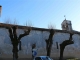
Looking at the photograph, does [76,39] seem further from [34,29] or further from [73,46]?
[34,29]

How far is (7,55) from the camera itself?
29.5 metres

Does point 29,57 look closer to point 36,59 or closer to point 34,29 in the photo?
point 34,29

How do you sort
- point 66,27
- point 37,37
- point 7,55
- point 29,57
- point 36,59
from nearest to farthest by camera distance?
point 36,59
point 7,55
point 29,57
point 37,37
point 66,27

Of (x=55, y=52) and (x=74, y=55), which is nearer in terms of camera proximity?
(x=55, y=52)

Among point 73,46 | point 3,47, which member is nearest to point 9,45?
point 3,47

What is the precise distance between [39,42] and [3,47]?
23.7 feet

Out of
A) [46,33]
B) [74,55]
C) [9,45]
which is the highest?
[46,33]

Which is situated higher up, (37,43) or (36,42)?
(36,42)

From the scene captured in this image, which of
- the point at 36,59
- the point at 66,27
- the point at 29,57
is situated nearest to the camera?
the point at 36,59

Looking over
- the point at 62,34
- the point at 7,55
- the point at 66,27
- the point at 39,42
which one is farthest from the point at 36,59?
the point at 66,27

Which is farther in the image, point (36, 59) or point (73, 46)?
point (73, 46)

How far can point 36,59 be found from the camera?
21.3 meters

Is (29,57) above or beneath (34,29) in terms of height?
beneath

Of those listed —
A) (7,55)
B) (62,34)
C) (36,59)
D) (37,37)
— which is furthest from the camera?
(62,34)
